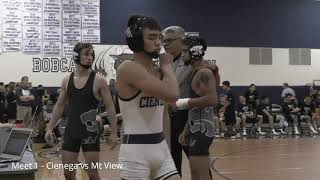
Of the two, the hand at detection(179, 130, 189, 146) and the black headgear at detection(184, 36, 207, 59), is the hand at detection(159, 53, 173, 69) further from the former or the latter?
the hand at detection(179, 130, 189, 146)

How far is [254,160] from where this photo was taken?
1009 centimetres

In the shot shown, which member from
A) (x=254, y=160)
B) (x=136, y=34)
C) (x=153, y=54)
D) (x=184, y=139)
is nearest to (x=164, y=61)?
(x=153, y=54)

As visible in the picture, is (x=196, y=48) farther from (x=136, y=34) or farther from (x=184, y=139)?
(x=136, y=34)

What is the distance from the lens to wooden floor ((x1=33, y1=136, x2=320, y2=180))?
317 inches

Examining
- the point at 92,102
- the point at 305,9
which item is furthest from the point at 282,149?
the point at 305,9

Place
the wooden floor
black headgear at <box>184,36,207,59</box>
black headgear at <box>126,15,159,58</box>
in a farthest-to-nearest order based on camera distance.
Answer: the wooden floor
black headgear at <box>184,36,207,59</box>
black headgear at <box>126,15,159,58</box>

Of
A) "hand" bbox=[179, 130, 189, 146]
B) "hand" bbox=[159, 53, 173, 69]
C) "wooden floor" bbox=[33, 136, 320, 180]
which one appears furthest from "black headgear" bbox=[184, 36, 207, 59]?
"wooden floor" bbox=[33, 136, 320, 180]

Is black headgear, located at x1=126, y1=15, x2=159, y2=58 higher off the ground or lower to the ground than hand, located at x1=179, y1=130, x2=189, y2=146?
higher

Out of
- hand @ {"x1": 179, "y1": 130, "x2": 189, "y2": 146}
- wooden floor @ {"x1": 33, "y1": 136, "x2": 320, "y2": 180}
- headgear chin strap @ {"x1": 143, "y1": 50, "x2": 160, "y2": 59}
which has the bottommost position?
wooden floor @ {"x1": 33, "y1": 136, "x2": 320, "y2": 180}

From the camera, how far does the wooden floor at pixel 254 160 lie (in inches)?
317

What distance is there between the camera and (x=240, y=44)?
2005cm

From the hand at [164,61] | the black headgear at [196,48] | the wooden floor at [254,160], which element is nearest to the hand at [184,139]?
the black headgear at [196,48]

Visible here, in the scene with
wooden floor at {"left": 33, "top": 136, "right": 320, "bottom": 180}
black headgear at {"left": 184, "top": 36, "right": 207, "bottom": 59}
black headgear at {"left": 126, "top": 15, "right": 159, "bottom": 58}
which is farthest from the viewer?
wooden floor at {"left": 33, "top": 136, "right": 320, "bottom": 180}

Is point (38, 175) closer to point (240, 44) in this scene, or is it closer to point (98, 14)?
point (98, 14)
